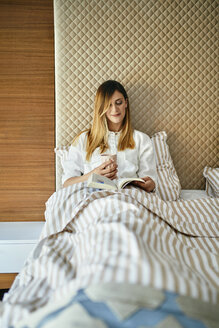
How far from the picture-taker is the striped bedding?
0.54 meters

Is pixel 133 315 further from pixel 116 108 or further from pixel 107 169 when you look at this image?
pixel 116 108

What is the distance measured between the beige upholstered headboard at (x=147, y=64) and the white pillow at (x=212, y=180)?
0.51ft

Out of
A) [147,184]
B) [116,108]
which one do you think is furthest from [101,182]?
[116,108]

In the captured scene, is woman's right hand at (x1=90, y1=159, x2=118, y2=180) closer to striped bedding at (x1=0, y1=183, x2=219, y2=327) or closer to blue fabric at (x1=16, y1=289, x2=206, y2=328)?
striped bedding at (x1=0, y1=183, x2=219, y2=327)

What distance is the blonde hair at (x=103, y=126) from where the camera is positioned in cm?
176

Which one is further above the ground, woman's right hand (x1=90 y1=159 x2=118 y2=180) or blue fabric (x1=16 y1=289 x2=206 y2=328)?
woman's right hand (x1=90 y1=159 x2=118 y2=180)

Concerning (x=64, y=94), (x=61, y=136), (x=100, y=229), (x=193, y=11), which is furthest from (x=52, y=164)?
(x=193, y=11)

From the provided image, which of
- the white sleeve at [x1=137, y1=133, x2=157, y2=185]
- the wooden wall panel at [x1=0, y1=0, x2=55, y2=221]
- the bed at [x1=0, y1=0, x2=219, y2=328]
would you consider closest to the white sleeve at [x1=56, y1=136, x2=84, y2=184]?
the bed at [x1=0, y1=0, x2=219, y2=328]

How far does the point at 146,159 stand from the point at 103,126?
0.37 metres

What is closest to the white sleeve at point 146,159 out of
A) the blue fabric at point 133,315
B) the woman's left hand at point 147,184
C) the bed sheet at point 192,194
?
the woman's left hand at point 147,184

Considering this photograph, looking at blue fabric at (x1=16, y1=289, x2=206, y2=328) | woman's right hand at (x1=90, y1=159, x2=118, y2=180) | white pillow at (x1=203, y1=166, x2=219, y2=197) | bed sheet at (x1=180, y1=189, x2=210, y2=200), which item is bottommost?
bed sheet at (x1=180, y1=189, x2=210, y2=200)

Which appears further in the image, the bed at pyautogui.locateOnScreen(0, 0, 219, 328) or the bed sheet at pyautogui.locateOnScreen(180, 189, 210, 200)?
the bed sheet at pyautogui.locateOnScreen(180, 189, 210, 200)

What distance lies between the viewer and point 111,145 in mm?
1832

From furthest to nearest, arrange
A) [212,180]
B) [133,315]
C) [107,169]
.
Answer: [212,180]
[107,169]
[133,315]
